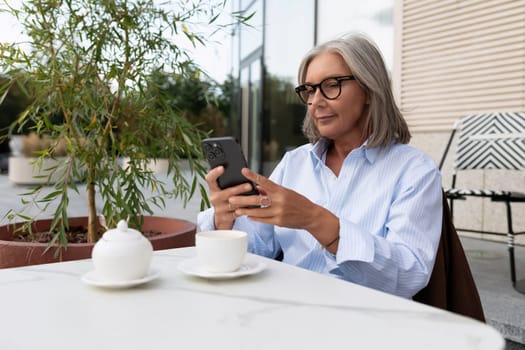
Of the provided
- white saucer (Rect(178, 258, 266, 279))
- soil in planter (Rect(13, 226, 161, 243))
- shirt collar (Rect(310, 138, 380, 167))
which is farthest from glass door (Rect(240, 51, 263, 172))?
white saucer (Rect(178, 258, 266, 279))

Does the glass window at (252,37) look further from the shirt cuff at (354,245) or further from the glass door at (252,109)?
the shirt cuff at (354,245)

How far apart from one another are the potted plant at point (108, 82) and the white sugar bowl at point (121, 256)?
90 cm

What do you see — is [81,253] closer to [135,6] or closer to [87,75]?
[87,75]

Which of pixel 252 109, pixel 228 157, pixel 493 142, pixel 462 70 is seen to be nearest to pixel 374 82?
pixel 228 157

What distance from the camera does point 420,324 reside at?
2.26ft

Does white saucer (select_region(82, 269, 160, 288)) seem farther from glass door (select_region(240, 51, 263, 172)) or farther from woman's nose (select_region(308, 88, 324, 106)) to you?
glass door (select_region(240, 51, 263, 172))

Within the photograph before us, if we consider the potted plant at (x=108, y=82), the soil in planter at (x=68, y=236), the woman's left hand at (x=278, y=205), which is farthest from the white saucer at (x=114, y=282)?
the soil in planter at (x=68, y=236)

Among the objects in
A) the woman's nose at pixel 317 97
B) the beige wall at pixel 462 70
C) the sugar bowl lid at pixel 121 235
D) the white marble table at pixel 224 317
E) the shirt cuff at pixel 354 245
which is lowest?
the white marble table at pixel 224 317

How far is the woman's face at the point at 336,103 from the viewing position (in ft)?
4.66

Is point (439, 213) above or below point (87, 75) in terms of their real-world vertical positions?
below

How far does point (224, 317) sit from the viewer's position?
0.72m

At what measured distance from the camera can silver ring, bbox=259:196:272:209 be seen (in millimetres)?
1063

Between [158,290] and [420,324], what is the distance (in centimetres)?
46

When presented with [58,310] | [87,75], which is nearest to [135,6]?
[87,75]
